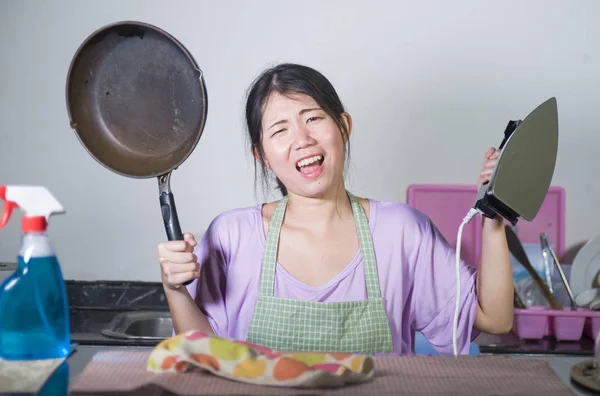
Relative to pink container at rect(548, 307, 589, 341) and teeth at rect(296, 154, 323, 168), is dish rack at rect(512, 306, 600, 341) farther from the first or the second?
teeth at rect(296, 154, 323, 168)

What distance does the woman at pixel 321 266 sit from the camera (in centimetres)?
135

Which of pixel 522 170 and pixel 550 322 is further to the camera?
pixel 550 322

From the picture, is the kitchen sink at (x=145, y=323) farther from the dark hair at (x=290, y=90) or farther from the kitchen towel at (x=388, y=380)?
the kitchen towel at (x=388, y=380)

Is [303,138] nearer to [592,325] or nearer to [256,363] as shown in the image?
[256,363]

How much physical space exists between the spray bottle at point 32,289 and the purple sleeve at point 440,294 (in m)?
0.72

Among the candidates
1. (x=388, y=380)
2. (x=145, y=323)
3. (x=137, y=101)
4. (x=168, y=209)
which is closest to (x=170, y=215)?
(x=168, y=209)

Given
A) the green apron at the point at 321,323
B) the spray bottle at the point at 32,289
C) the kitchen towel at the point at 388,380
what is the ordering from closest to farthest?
the kitchen towel at the point at 388,380, the spray bottle at the point at 32,289, the green apron at the point at 321,323

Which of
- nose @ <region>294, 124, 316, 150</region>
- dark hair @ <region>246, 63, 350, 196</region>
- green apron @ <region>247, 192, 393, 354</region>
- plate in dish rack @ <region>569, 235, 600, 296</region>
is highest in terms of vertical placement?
dark hair @ <region>246, 63, 350, 196</region>

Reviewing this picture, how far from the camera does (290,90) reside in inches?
56.6

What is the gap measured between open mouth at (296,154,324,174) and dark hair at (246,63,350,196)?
0.29 feet

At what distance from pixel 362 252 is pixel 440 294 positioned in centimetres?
18

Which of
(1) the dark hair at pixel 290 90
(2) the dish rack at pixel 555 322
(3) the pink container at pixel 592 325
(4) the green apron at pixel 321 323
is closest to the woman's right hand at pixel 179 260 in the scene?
(4) the green apron at pixel 321 323

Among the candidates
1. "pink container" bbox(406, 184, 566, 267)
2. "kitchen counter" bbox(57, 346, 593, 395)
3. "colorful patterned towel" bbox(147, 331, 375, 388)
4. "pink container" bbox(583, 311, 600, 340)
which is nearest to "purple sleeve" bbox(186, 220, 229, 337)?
"kitchen counter" bbox(57, 346, 593, 395)

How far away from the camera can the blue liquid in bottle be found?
3.28 feet
